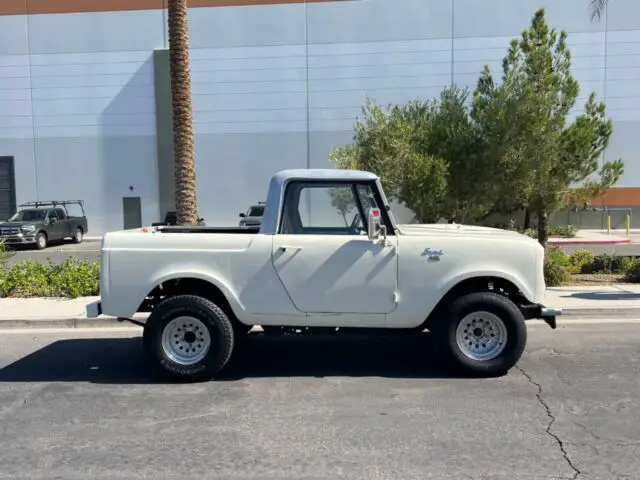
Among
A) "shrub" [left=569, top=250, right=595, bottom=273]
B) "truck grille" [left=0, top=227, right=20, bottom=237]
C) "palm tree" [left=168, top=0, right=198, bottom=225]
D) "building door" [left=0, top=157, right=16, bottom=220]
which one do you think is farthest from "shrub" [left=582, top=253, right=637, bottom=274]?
"building door" [left=0, top=157, right=16, bottom=220]

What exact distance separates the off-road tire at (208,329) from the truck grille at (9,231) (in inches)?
775

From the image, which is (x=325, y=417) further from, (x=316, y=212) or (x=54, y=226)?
(x=54, y=226)

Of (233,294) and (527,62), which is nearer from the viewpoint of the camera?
(233,294)

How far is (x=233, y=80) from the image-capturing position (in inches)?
1145

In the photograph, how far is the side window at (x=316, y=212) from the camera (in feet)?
19.9

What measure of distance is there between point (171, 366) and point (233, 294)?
0.94m

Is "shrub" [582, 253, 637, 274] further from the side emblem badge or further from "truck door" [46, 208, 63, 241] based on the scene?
"truck door" [46, 208, 63, 241]

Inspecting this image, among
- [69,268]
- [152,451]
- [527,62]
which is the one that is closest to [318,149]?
[527,62]

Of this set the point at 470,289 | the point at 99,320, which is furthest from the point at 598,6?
the point at 99,320

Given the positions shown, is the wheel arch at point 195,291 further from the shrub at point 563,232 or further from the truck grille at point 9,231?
the shrub at point 563,232

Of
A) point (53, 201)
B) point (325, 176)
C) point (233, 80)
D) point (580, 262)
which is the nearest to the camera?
point (325, 176)

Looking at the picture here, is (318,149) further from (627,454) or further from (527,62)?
(627,454)

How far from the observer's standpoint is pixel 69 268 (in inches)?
461

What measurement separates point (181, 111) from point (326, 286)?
25.3 feet
